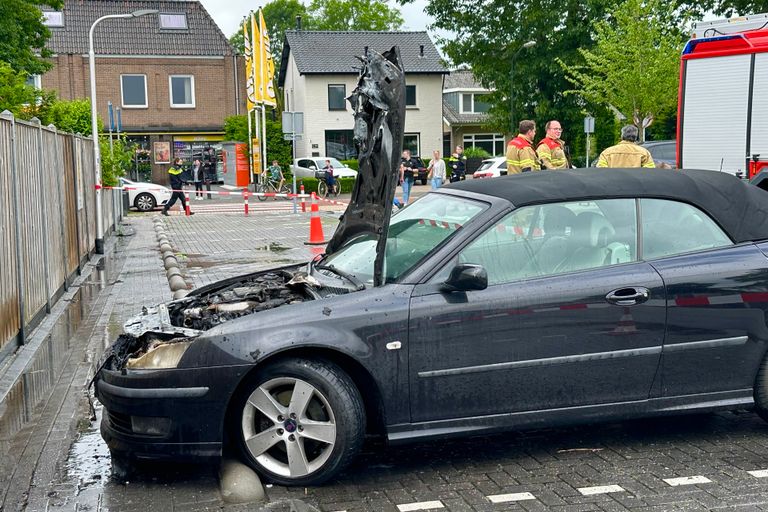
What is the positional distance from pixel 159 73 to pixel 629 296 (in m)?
50.9

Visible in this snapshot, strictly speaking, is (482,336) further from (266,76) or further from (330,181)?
(266,76)

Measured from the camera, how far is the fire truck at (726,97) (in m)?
13.6

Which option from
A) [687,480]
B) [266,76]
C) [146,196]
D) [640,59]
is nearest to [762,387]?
[687,480]

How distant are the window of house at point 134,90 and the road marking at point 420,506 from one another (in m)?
51.1

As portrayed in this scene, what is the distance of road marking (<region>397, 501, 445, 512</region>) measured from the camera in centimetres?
450

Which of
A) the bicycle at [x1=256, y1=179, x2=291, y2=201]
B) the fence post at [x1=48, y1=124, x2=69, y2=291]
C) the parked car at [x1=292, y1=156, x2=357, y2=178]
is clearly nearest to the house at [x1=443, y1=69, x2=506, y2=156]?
the parked car at [x1=292, y1=156, x2=357, y2=178]

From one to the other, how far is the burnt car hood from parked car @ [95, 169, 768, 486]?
141 millimetres

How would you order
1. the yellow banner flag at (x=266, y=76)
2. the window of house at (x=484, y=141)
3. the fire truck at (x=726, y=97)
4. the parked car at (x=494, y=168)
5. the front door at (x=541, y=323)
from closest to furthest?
the front door at (x=541, y=323)
the fire truck at (x=726, y=97)
the parked car at (x=494, y=168)
the yellow banner flag at (x=266, y=76)
the window of house at (x=484, y=141)

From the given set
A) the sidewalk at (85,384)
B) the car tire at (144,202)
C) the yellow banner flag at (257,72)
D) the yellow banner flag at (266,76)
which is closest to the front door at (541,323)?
the sidewalk at (85,384)

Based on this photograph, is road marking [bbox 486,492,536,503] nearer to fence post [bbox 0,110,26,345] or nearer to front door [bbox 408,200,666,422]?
front door [bbox 408,200,666,422]

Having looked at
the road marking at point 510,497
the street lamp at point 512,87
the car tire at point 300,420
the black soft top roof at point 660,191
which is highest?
the street lamp at point 512,87

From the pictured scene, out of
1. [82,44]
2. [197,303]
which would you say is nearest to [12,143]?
[197,303]

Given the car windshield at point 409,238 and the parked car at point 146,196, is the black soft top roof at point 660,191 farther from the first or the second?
the parked car at point 146,196

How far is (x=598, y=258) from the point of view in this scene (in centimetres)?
523
